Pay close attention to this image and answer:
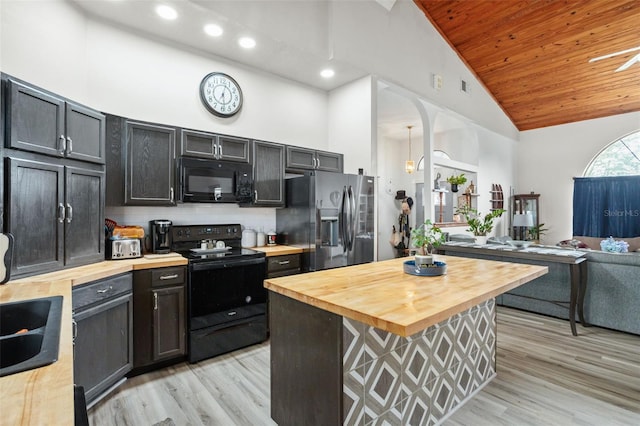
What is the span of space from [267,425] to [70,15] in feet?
11.3

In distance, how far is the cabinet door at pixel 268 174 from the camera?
350cm

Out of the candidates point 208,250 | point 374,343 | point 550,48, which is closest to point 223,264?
point 208,250

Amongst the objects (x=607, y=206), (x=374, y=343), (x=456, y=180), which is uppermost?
(x=456, y=180)

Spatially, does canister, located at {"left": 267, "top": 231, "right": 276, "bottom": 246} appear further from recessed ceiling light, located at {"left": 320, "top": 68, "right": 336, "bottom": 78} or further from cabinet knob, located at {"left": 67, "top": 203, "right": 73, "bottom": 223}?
recessed ceiling light, located at {"left": 320, "top": 68, "right": 336, "bottom": 78}

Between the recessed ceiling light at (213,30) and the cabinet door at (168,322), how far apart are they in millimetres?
2401

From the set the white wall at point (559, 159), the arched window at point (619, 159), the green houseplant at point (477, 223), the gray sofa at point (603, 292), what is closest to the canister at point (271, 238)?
the gray sofa at point (603, 292)

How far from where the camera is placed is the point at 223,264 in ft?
9.46

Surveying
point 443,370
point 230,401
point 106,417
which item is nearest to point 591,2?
point 443,370

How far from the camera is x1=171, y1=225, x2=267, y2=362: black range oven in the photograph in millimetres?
2742

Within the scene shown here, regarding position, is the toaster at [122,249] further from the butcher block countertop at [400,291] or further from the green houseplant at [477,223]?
the green houseplant at [477,223]

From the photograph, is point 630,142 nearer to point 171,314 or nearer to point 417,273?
point 417,273

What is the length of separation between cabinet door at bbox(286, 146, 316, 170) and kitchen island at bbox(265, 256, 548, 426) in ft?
6.34

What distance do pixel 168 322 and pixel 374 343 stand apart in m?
1.84

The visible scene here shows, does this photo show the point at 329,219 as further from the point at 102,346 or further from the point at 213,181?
the point at 102,346
